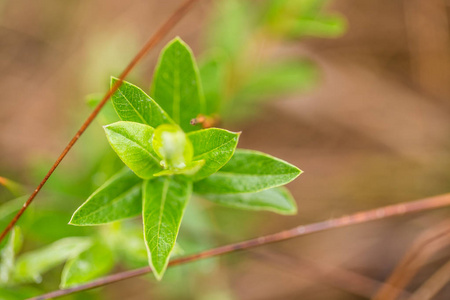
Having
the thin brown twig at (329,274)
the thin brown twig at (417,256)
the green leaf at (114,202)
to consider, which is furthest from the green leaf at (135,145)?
the thin brown twig at (417,256)

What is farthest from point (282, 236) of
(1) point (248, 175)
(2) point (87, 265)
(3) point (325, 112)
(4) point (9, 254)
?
(3) point (325, 112)

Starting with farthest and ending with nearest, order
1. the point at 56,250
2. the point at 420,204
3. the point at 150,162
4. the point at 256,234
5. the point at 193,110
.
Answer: the point at 256,234 < the point at 420,204 < the point at 56,250 < the point at 193,110 < the point at 150,162

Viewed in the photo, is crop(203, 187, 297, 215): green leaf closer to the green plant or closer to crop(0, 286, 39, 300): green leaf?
the green plant

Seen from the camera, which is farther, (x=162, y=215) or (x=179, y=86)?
(x=179, y=86)

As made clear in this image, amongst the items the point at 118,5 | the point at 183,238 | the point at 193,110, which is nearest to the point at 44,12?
the point at 118,5

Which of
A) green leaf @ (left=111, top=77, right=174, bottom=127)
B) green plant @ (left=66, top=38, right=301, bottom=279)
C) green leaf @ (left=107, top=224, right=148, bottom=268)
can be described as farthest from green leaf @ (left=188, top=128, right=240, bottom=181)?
green leaf @ (left=107, top=224, right=148, bottom=268)

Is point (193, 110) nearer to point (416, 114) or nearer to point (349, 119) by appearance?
point (349, 119)

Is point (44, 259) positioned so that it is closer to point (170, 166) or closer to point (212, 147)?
point (170, 166)
